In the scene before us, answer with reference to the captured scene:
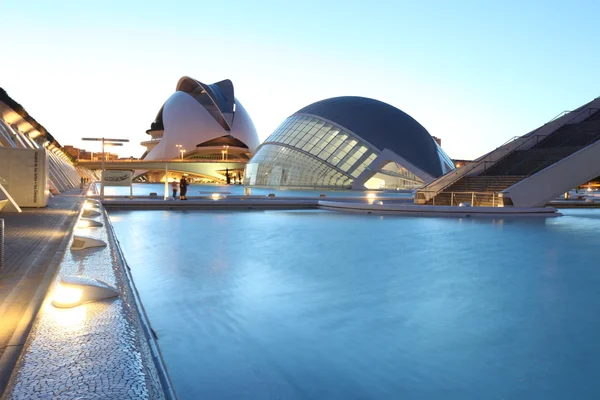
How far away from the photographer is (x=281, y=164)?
47.6 m

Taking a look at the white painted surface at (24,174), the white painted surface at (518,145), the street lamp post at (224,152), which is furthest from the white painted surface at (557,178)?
the street lamp post at (224,152)

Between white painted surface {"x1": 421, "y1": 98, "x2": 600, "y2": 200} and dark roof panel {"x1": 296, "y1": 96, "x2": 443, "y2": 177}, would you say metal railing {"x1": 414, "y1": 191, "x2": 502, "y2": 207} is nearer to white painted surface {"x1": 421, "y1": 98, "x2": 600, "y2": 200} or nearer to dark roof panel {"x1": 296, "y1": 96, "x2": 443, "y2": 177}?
white painted surface {"x1": 421, "y1": 98, "x2": 600, "y2": 200}

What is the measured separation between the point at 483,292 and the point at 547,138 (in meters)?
20.3

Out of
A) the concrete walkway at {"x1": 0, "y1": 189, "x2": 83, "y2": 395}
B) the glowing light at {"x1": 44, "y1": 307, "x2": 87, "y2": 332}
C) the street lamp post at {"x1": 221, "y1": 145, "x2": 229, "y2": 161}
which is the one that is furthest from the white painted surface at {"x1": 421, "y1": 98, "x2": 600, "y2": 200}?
the street lamp post at {"x1": 221, "y1": 145, "x2": 229, "y2": 161}

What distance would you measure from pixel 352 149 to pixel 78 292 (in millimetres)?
40367

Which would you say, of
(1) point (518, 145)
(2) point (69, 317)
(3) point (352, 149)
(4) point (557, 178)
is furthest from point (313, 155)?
(2) point (69, 317)

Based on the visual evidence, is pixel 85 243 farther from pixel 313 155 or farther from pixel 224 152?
pixel 224 152

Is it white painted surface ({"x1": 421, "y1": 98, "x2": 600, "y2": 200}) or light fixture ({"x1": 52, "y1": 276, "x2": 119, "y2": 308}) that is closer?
light fixture ({"x1": 52, "y1": 276, "x2": 119, "y2": 308})

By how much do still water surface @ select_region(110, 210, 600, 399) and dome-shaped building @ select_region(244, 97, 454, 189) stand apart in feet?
105

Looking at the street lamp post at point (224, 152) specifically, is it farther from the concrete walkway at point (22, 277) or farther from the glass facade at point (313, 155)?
the concrete walkway at point (22, 277)

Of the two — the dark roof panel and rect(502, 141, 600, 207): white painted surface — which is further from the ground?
the dark roof panel

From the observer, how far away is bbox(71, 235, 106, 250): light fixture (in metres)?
6.57

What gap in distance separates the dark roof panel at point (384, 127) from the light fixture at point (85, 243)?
1490 inches

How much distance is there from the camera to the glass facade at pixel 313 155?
140 feet
